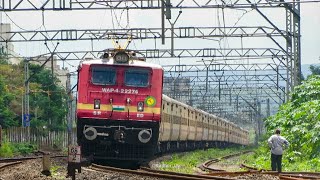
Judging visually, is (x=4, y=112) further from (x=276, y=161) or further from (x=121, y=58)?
(x=276, y=161)

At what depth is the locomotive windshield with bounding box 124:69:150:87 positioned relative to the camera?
21.7 m

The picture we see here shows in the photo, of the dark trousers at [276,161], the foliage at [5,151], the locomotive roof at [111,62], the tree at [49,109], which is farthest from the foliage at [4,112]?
the dark trousers at [276,161]

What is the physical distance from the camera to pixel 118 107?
69.7 feet

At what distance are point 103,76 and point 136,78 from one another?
0.88 m

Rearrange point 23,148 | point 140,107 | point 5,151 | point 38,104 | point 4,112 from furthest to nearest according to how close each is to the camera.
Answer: point 38,104 < point 4,112 < point 23,148 < point 5,151 < point 140,107

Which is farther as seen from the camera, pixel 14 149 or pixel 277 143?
pixel 14 149

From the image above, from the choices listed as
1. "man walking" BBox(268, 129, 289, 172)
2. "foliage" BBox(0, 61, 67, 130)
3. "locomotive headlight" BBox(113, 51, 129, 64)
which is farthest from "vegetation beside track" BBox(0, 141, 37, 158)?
"man walking" BBox(268, 129, 289, 172)

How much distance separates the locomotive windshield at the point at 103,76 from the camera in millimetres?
21594

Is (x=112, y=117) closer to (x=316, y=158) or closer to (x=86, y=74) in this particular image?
(x=86, y=74)

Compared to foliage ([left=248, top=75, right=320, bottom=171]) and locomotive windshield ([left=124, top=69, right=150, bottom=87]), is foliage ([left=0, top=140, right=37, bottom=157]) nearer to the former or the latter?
foliage ([left=248, top=75, right=320, bottom=171])

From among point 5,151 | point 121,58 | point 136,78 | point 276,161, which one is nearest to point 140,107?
point 136,78

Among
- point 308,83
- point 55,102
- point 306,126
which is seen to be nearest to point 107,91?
point 306,126

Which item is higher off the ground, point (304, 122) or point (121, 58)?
point (121, 58)

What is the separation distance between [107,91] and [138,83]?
863 mm
